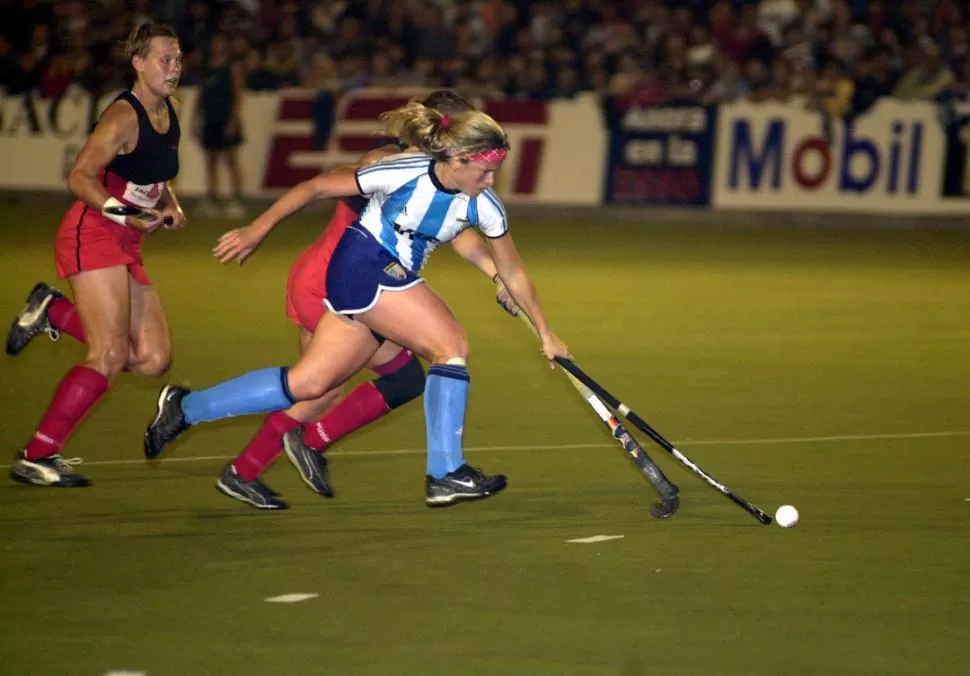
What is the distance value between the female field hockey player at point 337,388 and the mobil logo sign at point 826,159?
1263 cm

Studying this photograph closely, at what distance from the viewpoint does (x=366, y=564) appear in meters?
5.88

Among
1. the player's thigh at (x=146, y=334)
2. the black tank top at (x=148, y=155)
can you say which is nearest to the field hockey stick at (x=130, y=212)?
the black tank top at (x=148, y=155)

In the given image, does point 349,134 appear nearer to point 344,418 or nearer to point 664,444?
point 344,418

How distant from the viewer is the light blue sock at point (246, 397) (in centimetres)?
647

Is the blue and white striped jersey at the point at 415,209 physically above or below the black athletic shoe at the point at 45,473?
above

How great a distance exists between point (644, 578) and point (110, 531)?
1.89 metres

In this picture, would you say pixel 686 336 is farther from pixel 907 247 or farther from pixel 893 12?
pixel 893 12

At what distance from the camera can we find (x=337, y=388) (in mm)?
6938

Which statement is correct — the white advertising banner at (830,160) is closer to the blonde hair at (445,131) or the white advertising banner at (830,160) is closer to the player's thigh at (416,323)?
the blonde hair at (445,131)

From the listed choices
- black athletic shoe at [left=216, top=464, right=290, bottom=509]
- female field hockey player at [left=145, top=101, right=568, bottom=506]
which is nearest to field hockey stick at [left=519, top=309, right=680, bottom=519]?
female field hockey player at [left=145, top=101, right=568, bottom=506]

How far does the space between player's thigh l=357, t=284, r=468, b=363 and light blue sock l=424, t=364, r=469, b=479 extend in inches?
2.6

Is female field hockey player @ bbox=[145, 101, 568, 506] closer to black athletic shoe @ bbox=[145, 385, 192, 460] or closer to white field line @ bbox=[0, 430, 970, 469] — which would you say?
black athletic shoe @ bbox=[145, 385, 192, 460]

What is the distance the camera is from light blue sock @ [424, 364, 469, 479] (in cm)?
646

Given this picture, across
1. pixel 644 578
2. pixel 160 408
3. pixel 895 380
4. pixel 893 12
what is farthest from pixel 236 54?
pixel 644 578
